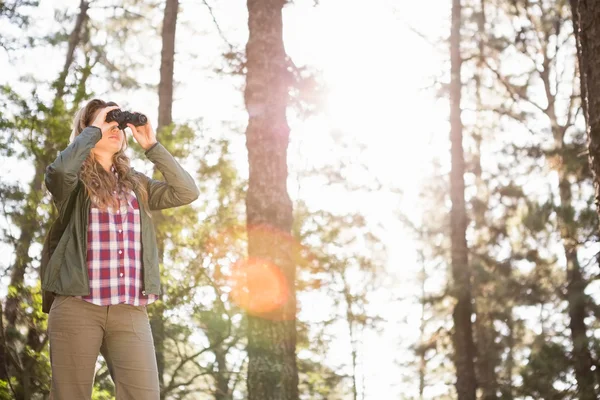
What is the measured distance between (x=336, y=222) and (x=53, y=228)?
13.5 m

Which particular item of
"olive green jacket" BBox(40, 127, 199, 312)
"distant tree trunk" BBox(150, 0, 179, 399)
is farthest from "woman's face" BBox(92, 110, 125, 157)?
"distant tree trunk" BBox(150, 0, 179, 399)

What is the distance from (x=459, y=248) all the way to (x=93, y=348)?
10.9 meters

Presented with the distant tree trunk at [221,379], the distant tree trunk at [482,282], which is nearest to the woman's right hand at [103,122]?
the distant tree trunk at [221,379]

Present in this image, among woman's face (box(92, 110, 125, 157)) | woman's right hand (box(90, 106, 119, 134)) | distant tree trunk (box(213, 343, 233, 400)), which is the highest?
woman's right hand (box(90, 106, 119, 134))

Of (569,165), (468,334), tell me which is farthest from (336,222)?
(569,165)

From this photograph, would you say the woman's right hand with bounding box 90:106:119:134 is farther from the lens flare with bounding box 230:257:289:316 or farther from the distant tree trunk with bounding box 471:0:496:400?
the distant tree trunk with bounding box 471:0:496:400

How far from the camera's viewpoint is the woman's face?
137 inches

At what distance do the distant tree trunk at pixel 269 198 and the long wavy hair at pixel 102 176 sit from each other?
88.1 inches

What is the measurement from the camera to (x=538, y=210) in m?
10.1

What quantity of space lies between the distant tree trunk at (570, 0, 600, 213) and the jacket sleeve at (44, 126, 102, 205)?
8.90ft

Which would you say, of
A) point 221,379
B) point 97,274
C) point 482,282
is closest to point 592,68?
point 97,274

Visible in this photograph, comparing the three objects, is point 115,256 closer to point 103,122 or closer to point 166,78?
point 103,122

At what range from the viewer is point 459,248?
13.3m

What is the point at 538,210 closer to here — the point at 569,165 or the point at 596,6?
the point at 569,165
